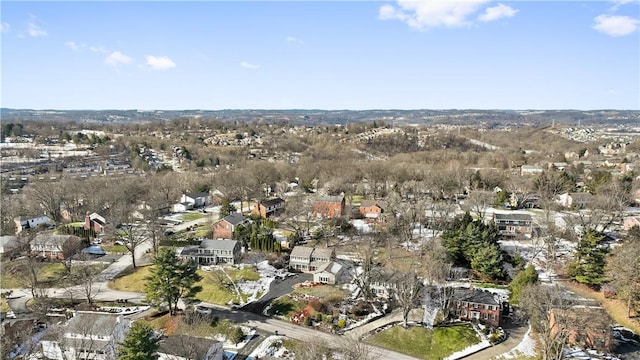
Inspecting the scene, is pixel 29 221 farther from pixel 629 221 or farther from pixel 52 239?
pixel 629 221

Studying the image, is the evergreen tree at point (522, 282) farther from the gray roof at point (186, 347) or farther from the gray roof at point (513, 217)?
the gray roof at point (186, 347)

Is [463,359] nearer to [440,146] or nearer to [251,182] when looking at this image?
[251,182]

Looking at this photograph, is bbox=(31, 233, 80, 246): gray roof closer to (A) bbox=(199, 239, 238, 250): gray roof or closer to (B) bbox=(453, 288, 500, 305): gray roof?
(A) bbox=(199, 239, 238, 250): gray roof

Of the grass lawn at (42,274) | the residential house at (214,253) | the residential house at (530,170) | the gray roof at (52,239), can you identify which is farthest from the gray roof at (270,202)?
the residential house at (530,170)

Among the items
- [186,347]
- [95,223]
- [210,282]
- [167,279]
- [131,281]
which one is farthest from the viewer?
[95,223]

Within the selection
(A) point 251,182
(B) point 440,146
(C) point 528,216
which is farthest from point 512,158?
(A) point 251,182

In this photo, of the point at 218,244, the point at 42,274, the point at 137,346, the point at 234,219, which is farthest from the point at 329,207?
the point at 137,346
